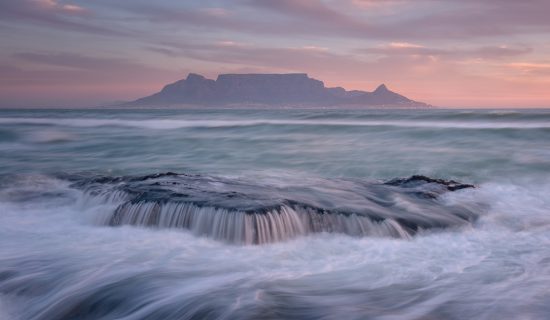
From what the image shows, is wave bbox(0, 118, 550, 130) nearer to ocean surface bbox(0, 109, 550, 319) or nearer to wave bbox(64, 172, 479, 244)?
ocean surface bbox(0, 109, 550, 319)

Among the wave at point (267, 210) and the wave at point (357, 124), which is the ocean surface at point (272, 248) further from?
the wave at point (357, 124)

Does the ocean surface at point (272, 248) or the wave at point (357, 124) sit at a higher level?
the wave at point (357, 124)

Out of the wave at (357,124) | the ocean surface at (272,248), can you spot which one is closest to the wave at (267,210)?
the ocean surface at (272,248)

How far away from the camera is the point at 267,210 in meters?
5.45

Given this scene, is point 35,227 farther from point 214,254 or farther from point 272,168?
point 272,168

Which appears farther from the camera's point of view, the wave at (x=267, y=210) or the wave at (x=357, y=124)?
the wave at (x=357, y=124)

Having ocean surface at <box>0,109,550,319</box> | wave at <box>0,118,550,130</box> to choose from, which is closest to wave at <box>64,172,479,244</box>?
ocean surface at <box>0,109,550,319</box>

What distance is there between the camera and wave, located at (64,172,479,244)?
5324mm

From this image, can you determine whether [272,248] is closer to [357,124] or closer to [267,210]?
[267,210]

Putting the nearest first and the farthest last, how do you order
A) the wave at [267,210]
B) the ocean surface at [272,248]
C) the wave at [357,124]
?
1. the ocean surface at [272,248]
2. the wave at [267,210]
3. the wave at [357,124]

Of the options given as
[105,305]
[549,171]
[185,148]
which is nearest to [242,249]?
[105,305]

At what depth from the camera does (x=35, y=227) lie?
5.94m

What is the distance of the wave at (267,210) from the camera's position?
5324mm

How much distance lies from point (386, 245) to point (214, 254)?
192 cm
